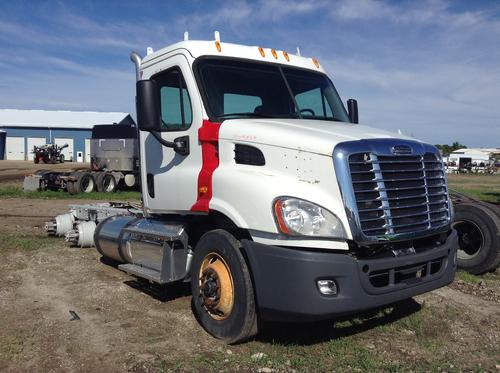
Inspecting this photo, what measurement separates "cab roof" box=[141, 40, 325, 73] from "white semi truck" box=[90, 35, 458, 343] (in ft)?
0.05

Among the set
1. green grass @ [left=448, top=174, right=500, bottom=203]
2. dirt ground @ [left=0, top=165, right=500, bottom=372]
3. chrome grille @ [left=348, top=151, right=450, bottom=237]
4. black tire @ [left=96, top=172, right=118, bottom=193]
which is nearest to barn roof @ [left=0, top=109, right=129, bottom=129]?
black tire @ [left=96, top=172, right=118, bottom=193]

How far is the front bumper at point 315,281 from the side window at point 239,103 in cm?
160

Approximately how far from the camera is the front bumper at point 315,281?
152 inches

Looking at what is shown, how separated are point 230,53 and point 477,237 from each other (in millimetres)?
4517

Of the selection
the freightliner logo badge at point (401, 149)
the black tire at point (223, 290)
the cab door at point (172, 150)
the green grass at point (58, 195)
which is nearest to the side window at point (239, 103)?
the cab door at point (172, 150)

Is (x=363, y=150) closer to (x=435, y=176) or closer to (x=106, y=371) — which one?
(x=435, y=176)

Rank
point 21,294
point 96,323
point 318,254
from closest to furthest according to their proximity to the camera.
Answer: point 318,254, point 96,323, point 21,294

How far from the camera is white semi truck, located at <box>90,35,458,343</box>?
3.95 metres

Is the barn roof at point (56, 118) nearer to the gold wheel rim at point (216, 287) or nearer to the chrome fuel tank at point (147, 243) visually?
the chrome fuel tank at point (147, 243)

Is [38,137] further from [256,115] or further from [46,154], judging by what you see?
[256,115]

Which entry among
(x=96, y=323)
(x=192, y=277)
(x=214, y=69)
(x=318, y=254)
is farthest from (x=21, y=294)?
(x=318, y=254)

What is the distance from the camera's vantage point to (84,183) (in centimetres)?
2038

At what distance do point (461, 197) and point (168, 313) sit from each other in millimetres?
4904

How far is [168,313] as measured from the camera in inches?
215
